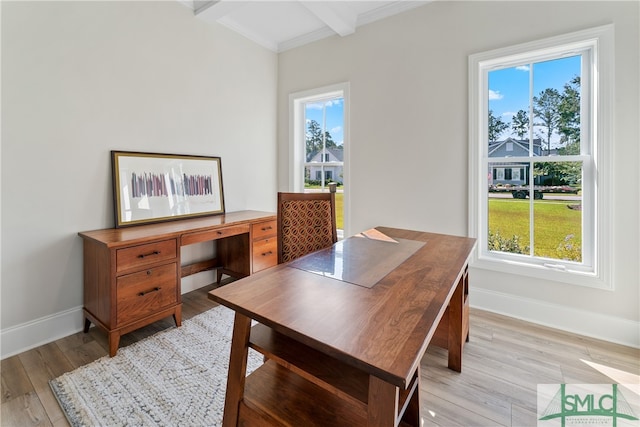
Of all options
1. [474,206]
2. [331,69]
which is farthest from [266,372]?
[331,69]

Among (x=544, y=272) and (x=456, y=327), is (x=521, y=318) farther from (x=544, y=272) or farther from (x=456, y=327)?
(x=456, y=327)

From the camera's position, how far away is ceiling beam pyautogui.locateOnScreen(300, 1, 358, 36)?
2.66m

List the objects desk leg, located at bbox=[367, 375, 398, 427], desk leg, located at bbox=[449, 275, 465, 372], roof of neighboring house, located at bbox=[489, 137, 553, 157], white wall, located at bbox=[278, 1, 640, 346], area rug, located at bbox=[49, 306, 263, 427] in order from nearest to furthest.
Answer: desk leg, located at bbox=[367, 375, 398, 427] < area rug, located at bbox=[49, 306, 263, 427] < desk leg, located at bbox=[449, 275, 465, 372] < white wall, located at bbox=[278, 1, 640, 346] < roof of neighboring house, located at bbox=[489, 137, 553, 157]

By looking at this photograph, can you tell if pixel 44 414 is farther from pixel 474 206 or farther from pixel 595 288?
pixel 595 288

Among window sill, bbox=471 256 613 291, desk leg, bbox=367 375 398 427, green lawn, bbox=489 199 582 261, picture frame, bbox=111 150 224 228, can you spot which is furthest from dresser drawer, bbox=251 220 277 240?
desk leg, bbox=367 375 398 427

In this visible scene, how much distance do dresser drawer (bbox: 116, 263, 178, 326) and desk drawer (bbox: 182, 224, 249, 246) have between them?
0.21 meters

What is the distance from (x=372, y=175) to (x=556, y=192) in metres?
1.60

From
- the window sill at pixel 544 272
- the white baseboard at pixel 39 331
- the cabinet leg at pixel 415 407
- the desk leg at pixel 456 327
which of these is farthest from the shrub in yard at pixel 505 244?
the white baseboard at pixel 39 331

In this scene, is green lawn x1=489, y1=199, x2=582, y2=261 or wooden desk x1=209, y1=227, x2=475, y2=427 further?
green lawn x1=489, y1=199, x2=582, y2=261

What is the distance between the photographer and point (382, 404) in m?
0.79

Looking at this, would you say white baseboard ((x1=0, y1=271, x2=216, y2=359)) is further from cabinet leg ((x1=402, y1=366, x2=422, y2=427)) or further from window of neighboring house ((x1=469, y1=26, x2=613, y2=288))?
window of neighboring house ((x1=469, y1=26, x2=613, y2=288))

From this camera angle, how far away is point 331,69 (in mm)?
3398

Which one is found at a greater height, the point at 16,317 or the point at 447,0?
the point at 447,0

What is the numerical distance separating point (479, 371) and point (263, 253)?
2.07 m
